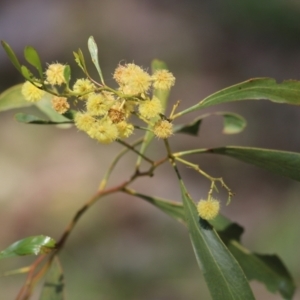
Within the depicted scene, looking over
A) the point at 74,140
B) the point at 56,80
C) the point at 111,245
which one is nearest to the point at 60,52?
the point at 74,140

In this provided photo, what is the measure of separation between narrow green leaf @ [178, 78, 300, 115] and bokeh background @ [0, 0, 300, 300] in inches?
54.7

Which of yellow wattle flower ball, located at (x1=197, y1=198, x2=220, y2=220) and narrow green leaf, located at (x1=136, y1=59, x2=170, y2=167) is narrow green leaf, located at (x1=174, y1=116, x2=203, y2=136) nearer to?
narrow green leaf, located at (x1=136, y1=59, x2=170, y2=167)

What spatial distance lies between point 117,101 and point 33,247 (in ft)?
0.83

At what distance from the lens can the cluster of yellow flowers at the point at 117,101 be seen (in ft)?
1.82

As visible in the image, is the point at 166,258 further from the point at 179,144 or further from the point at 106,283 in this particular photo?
the point at 179,144

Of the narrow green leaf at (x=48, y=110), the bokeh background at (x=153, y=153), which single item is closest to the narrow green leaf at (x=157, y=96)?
the narrow green leaf at (x=48, y=110)

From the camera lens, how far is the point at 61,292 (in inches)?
34.8

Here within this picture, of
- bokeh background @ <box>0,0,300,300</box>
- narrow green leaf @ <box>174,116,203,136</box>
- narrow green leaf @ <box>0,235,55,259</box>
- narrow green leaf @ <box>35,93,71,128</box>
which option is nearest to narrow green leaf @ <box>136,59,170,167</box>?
narrow green leaf @ <box>174,116,203,136</box>

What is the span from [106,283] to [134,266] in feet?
0.46

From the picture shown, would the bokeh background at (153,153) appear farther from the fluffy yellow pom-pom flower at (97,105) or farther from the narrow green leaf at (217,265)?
the fluffy yellow pom-pom flower at (97,105)

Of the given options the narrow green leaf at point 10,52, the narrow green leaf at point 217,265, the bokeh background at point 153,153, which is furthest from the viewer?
the bokeh background at point 153,153

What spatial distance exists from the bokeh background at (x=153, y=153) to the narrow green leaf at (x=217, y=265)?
127 cm

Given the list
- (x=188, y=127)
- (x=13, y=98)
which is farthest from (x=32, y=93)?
(x=188, y=127)

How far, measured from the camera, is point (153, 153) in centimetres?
218
